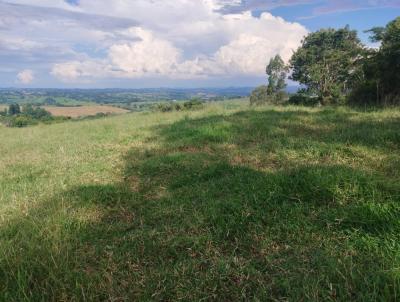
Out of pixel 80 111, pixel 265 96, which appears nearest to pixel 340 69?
pixel 265 96

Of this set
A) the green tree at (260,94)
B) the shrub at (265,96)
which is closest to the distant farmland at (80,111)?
the green tree at (260,94)

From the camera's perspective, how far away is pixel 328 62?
146ft

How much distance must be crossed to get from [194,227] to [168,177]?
224 cm

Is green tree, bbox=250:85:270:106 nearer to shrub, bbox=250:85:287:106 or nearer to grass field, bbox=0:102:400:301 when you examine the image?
shrub, bbox=250:85:287:106

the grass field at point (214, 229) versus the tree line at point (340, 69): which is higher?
the tree line at point (340, 69)

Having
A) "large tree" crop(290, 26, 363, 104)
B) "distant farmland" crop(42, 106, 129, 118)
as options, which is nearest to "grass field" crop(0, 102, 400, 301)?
"large tree" crop(290, 26, 363, 104)

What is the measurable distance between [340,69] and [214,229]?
152 feet

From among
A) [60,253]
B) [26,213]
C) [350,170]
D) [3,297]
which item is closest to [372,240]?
[350,170]

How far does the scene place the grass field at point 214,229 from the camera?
2.67m

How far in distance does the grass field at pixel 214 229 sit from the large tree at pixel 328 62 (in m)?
35.6

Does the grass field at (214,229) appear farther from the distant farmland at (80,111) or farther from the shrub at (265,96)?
the distant farmland at (80,111)

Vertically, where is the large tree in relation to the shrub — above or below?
above

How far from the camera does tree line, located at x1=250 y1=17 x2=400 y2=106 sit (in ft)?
62.7

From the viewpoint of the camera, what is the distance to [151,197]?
4930mm
